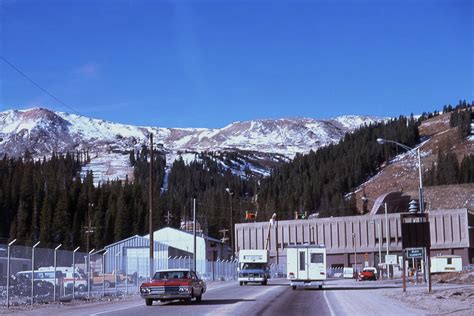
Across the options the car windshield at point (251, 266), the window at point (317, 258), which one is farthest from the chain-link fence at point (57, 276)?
the car windshield at point (251, 266)

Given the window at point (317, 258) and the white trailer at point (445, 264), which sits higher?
the window at point (317, 258)

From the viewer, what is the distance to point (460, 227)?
109438 millimetres

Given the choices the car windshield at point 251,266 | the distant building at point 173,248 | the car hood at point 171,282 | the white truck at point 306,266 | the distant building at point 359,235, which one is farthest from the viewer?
the distant building at point 359,235

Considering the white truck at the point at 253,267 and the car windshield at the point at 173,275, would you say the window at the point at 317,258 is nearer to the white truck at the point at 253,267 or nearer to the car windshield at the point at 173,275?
the white truck at the point at 253,267

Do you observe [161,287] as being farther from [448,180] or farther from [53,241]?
[448,180]

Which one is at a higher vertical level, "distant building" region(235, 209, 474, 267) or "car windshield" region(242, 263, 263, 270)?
"distant building" region(235, 209, 474, 267)

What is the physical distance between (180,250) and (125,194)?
55.5 meters

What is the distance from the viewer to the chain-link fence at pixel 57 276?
2875 cm

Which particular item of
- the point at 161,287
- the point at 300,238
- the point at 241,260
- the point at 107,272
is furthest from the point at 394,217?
the point at 161,287

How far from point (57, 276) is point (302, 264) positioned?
738 inches

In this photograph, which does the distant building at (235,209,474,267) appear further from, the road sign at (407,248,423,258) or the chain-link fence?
the chain-link fence

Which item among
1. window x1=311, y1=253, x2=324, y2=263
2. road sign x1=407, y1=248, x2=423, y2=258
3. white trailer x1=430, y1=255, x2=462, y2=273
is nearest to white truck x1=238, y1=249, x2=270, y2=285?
window x1=311, y1=253, x2=324, y2=263

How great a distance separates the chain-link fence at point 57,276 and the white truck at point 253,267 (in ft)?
42.2

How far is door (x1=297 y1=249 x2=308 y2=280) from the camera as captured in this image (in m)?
46.3
